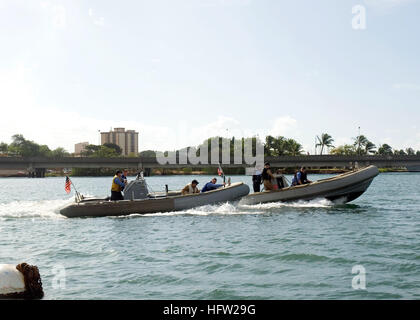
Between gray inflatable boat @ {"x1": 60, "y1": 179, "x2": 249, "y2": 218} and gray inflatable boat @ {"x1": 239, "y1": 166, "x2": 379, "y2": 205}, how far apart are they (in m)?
1.37

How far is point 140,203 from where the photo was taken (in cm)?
1970

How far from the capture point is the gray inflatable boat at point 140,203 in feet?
64.7

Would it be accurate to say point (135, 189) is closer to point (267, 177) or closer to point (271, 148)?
point (267, 177)

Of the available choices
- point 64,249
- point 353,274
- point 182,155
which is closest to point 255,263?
point 353,274

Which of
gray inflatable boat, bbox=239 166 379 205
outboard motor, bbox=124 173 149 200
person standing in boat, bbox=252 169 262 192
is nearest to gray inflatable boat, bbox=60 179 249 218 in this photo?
outboard motor, bbox=124 173 149 200

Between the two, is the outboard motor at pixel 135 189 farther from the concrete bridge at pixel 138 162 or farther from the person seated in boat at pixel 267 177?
the concrete bridge at pixel 138 162

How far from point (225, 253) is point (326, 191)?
10831mm

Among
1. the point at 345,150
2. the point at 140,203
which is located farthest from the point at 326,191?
the point at 345,150

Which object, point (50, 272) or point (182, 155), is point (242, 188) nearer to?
point (50, 272)

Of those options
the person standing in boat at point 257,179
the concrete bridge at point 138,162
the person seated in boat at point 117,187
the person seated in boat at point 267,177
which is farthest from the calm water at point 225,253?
the concrete bridge at point 138,162

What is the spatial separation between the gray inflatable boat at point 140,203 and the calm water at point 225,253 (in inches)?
13.4

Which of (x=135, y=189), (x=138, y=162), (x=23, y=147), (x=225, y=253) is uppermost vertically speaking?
(x=23, y=147)

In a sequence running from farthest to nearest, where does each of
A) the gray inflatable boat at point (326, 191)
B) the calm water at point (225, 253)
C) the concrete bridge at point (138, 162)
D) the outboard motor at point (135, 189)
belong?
the concrete bridge at point (138, 162) → the gray inflatable boat at point (326, 191) → the outboard motor at point (135, 189) → the calm water at point (225, 253)

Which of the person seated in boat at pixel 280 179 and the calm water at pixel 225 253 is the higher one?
the person seated in boat at pixel 280 179
